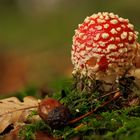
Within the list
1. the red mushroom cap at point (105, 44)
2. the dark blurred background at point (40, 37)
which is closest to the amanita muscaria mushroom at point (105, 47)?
the red mushroom cap at point (105, 44)

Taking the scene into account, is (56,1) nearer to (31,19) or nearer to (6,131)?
(31,19)

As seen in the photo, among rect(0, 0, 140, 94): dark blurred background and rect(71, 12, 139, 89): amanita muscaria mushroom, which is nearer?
rect(71, 12, 139, 89): amanita muscaria mushroom

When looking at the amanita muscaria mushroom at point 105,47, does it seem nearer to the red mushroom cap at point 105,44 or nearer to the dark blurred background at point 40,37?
the red mushroom cap at point 105,44

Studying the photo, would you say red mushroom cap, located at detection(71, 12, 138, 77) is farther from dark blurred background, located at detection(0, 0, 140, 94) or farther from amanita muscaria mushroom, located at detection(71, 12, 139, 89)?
dark blurred background, located at detection(0, 0, 140, 94)

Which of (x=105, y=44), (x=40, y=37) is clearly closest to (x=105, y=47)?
(x=105, y=44)

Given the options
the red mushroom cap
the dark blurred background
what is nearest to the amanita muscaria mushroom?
the red mushroom cap

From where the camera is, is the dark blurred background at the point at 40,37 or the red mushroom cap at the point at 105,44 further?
the dark blurred background at the point at 40,37

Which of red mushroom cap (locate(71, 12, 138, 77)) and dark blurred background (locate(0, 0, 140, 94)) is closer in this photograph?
red mushroom cap (locate(71, 12, 138, 77))

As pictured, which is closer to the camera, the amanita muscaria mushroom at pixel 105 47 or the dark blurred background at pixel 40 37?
the amanita muscaria mushroom at pixel 105 47
